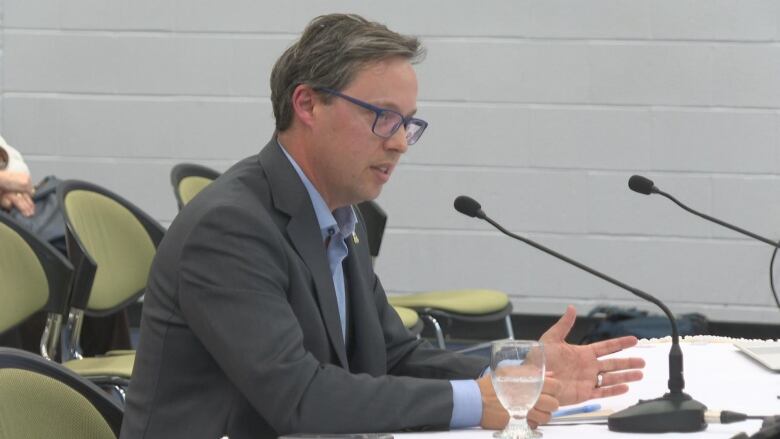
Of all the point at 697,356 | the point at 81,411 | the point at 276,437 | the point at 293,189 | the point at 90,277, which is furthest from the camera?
the point at 90,277

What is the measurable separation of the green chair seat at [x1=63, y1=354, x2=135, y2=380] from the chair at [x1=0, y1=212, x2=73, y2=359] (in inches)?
7.5

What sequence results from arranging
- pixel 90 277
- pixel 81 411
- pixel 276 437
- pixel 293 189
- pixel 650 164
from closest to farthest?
1. pixel 81 411
2. pixel 276 437
3. pixel 293 189
4. pixel 90 277
5. pixel 650 164

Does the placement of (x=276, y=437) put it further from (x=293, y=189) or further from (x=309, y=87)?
(x=309, y=87)

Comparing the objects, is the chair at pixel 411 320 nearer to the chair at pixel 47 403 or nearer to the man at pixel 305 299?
the man at pixel 305 299

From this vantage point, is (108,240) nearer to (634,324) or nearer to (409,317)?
(409,317)

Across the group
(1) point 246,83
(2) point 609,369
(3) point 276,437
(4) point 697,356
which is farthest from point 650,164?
(3) point 276,437

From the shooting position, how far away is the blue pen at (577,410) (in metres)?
1.85

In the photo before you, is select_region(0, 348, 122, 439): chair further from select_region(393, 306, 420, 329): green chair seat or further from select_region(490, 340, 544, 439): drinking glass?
select_region(393, 306, 420, 329): green chair seat

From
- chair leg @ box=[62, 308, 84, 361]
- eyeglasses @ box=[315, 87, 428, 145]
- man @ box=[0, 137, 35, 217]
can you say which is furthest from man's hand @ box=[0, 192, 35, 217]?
eyeglasses @ box=[315, 87, 428, 145]

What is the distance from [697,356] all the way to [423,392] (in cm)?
76

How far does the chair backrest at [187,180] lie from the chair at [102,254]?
0.45 metres

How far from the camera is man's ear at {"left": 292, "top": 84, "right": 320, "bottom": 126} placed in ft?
6.34

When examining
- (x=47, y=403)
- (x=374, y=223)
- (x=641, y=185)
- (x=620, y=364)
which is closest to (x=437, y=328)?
(x=374, y=223)

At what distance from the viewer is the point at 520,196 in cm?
545
